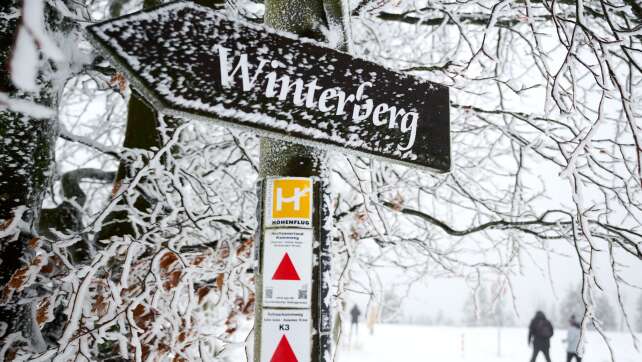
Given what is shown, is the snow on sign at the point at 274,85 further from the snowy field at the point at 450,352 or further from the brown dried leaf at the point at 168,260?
the snowy field at the point at 450,352

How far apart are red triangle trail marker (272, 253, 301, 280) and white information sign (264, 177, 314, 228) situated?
0.29 ft

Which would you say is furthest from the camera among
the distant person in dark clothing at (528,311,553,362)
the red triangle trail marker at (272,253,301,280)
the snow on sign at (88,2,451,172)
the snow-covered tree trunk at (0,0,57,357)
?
the distant person in dark clothing at (528,311,553,362)

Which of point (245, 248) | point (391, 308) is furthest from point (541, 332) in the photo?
point (245, 248)

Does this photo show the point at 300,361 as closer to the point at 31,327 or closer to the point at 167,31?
the point at 167,31

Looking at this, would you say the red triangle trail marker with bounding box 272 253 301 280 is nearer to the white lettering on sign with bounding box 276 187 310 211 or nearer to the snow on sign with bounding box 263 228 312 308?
the snow on sign with bounding box 263 228 312 308

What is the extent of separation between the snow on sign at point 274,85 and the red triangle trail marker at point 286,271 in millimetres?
293

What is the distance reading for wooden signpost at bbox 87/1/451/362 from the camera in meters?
0.90

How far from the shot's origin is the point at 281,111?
99 cm

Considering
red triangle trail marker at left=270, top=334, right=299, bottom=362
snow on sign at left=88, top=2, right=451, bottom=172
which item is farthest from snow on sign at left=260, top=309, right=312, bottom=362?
snow on sign at left=88, top=2, right=451, bottom=172

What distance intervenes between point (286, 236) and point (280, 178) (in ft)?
0.49

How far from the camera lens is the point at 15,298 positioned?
5.81ft

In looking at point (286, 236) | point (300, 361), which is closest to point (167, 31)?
point (286, 236)

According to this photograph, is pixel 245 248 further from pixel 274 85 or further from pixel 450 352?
pixel 450 352

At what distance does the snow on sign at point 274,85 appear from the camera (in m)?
0.89
